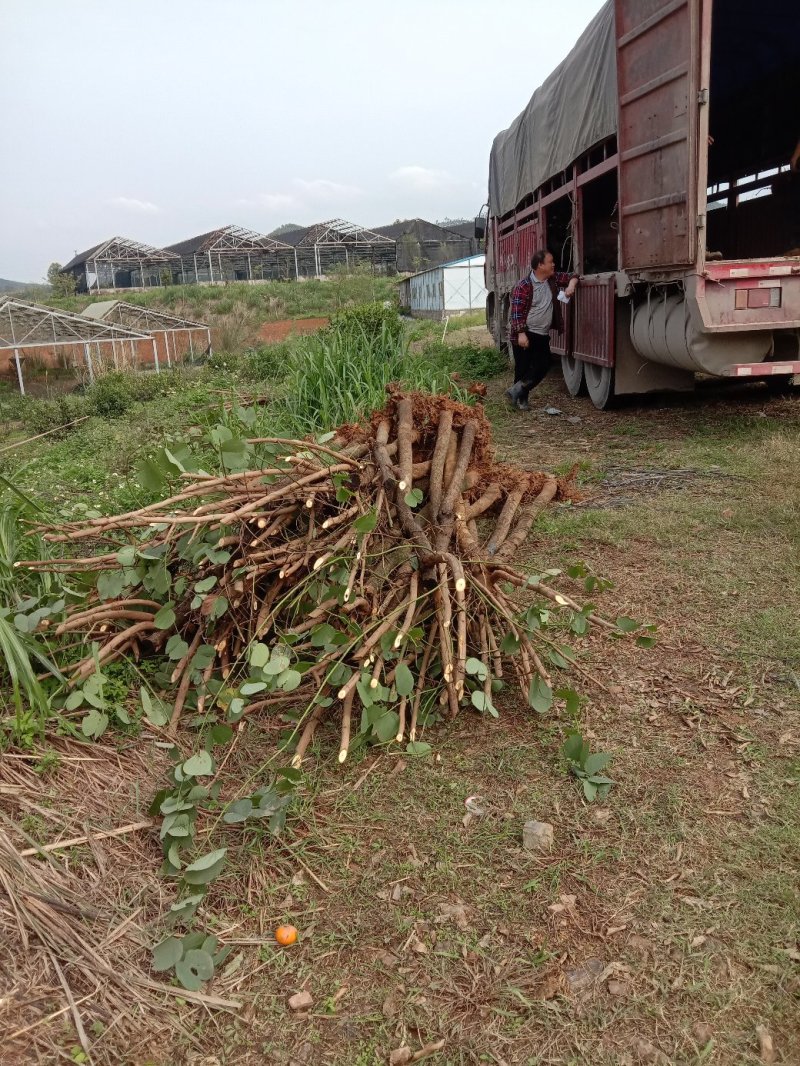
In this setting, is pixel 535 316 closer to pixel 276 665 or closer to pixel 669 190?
pixel 669 190

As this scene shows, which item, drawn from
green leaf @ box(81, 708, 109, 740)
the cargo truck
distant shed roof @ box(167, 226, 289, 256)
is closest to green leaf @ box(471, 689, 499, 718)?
green leaf @ box(81, 708, 109, 740)

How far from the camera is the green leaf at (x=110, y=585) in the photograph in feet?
10.1

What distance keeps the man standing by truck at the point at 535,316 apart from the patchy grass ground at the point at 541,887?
17.6ft

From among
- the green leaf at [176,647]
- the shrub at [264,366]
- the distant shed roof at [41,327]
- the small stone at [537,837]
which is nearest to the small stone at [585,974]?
the small stone at [537,837]

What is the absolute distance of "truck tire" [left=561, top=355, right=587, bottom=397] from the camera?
8948 millimetres

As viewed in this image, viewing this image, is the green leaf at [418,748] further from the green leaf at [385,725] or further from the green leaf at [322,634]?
the green leaf at [322,634]

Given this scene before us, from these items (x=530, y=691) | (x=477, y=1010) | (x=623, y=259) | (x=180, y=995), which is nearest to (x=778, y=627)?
(x=530, y=691)

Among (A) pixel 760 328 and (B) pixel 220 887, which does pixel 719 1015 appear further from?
(A) pixel 760 328

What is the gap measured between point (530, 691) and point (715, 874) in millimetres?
847

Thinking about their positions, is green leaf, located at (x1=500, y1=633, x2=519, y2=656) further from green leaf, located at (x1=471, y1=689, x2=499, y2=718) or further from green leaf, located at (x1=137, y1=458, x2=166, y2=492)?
green leaf, located at (x1=137, y1=458, x2=166, y2=492)

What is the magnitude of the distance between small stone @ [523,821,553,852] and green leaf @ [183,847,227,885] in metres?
0.85

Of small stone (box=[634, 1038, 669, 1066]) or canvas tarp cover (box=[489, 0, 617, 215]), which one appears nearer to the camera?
small stone (box=[634, 1038, 669, 1066])

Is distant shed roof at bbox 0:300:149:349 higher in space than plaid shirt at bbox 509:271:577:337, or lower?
higher

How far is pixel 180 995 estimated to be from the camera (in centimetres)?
191
